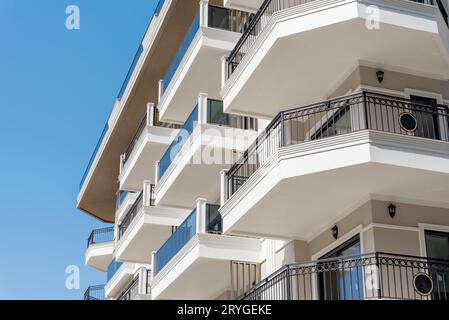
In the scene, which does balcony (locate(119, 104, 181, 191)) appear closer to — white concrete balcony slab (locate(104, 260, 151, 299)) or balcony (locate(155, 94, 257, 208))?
white concrete balcony slab (locate(104, 260, 151, 299))

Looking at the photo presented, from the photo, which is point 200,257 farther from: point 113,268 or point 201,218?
point 113,268

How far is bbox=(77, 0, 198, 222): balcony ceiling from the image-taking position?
3012cm

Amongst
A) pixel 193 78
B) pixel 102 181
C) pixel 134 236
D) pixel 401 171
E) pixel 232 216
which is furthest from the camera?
pixel 102 181

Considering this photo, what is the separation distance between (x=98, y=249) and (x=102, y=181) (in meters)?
4.14

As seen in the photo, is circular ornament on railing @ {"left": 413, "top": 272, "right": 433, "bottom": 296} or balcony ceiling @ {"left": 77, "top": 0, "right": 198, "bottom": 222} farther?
balcony ceiling @ {"left": 77, "top": 0, "right": 198, "bottom": 222}

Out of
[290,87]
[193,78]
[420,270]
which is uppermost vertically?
[193,78]

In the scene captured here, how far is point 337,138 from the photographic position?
16891 mm

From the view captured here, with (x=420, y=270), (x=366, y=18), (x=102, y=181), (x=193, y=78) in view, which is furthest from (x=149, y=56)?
(x=420, y=270)

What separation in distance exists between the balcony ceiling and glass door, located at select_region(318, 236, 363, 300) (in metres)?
13.1

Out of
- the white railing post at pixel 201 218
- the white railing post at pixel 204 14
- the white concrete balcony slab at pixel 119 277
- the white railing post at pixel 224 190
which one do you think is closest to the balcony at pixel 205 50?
the white railing post at pixel 204 14

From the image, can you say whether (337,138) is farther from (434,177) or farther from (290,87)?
(290,87)

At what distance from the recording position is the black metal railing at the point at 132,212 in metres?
30.7

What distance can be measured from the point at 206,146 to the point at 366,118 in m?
8.07

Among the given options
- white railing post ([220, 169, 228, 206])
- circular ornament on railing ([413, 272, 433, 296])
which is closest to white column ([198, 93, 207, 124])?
white railing post ([220, 169, 228, 206])
